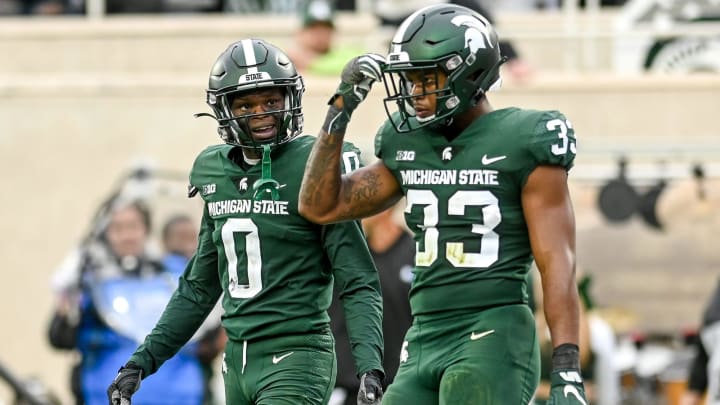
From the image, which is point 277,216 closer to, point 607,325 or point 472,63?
point 472,63

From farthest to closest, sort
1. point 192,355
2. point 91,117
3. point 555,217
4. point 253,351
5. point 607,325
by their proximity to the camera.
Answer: point 91,117, point 607,325, point 192,355, point 253,351, point 555,217

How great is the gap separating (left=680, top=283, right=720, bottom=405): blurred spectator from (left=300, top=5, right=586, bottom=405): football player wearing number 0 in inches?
145

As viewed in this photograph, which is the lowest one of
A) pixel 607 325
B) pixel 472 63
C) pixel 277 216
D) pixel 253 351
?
pixel 607 325

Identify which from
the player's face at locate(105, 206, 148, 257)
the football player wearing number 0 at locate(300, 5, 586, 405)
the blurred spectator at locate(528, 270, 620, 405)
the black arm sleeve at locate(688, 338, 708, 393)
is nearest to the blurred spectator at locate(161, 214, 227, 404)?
the player's face at locate(105, 206, 148, 257)

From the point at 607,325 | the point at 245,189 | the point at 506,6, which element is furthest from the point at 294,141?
the point at 506,6

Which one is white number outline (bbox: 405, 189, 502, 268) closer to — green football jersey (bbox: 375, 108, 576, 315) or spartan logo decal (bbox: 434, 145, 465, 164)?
green football jersey (bbox: 375, 108, 576, 315)

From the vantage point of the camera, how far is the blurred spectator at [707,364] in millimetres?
9496

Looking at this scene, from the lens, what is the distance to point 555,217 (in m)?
5.90

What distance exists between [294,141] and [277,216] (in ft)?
1.02

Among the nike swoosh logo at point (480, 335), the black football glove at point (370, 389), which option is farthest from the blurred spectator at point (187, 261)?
the nike swoosh logo at point (480, 335)

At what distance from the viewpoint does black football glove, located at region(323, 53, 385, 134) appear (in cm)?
597

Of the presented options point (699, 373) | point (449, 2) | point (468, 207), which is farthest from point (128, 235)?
point (468, 207)

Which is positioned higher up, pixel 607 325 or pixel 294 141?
pixel 294 141

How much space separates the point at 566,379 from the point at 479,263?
1.61ft
